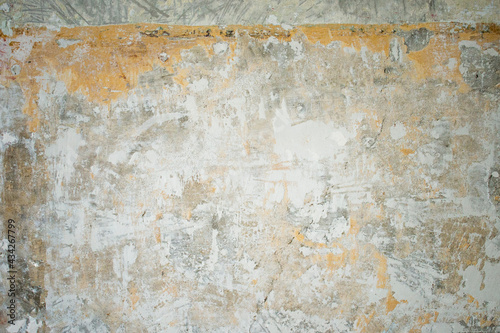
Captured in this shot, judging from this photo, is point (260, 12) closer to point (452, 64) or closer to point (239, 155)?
point (239, 155)

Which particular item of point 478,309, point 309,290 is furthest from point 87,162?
point 478,309

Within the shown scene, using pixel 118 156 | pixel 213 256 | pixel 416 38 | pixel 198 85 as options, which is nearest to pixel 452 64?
pixel 416 38

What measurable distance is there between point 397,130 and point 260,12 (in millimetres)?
1195

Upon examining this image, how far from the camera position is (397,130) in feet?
7.14

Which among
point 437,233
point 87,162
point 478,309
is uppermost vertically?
point 87,162

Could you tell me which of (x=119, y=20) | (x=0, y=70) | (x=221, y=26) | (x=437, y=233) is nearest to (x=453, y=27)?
(x=437, y=233)

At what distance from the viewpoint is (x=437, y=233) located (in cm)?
220

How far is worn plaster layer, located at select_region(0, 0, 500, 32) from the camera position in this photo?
2.17 meters

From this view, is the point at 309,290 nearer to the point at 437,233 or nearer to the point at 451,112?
the point at 437,233

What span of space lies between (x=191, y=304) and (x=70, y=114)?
58.8 inches

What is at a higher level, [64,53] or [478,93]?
[64,53]

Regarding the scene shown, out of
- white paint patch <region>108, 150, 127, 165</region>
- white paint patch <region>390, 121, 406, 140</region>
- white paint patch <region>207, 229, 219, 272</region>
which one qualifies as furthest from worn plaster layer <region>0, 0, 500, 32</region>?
white paint patch <region>207, 229, 219, 272</region>

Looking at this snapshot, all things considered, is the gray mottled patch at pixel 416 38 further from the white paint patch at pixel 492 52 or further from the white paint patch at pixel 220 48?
the white paint patch at pixel 220 48

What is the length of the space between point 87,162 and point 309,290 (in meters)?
1.70
